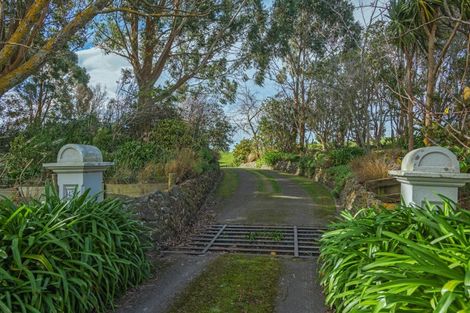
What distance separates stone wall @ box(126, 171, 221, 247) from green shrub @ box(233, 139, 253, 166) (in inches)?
Result: 745

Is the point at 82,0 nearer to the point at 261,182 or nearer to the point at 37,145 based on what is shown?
the point at 37,145

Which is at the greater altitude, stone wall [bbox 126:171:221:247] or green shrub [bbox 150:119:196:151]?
green shrub [bbox 150:119:196:151]

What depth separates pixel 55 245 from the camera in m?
3.23

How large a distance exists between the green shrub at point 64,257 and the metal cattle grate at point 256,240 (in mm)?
1987

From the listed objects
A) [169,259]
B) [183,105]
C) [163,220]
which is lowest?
[169,259]

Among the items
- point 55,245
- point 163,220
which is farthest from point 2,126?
point 55,245

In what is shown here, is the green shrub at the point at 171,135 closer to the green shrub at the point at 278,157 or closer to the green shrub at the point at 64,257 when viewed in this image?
the green shrub at the point at 64,257

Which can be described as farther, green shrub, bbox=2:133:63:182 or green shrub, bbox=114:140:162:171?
green shrub, bbox=114:140:162:171

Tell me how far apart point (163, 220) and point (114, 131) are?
14.3 ft

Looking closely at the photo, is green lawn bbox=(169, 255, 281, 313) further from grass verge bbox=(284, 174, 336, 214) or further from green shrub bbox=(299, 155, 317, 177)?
green shrub bbox=(299, 155, 317, 177)

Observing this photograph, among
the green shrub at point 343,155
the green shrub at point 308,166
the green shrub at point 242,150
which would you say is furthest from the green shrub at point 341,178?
the green shrub at point 242,150

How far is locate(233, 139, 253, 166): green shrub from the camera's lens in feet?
92.6

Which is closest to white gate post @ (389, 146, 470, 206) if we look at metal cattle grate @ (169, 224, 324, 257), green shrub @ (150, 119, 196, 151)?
metal cattle grate @ (169, 224, 324, 257)

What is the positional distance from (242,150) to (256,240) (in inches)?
881
